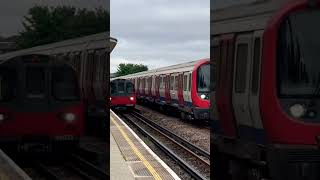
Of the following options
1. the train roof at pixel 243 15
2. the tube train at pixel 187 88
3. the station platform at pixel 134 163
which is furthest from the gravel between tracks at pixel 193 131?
the train roof at pixel 243 15

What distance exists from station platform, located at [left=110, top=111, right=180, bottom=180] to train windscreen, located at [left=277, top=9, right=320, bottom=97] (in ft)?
14.0

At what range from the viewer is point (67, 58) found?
13.9 feet

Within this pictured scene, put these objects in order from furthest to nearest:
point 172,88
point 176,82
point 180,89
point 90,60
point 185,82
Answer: point 172,88
point 176,82
point 180,89
point 185,82
point 90,60

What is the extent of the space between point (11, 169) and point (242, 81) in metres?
2.01

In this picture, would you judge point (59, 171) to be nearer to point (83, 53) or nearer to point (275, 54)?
point (83, 53)

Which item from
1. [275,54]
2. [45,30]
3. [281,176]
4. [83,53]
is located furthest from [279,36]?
[45,30]

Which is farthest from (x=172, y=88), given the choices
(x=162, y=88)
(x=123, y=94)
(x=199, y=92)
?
(x=123, y=94)

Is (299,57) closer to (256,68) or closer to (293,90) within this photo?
(293,90)

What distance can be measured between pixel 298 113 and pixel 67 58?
6.08 feet

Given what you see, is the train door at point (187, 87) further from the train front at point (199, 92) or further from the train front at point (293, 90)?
the train front at point (293, 90)

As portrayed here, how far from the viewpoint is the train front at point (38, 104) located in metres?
4.18

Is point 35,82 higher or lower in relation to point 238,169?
higher

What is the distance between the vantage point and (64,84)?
4.24 metres

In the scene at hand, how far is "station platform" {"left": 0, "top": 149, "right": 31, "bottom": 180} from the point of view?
4.39 m
